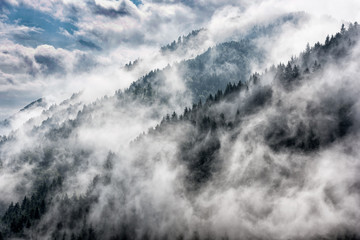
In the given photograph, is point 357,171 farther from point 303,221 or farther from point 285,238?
point 285,238

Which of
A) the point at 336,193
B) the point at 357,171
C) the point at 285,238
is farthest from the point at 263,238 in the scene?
the point at 357,171

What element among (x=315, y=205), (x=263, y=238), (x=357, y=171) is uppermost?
(x=357, y=171)

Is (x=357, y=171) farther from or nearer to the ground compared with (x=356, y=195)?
farther from the ground

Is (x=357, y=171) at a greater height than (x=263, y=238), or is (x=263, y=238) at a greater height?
(x=357, y=171)

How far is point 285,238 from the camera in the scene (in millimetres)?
194750

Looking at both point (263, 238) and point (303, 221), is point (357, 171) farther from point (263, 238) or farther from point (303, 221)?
point (263, 238)

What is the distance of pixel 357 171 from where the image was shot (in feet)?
643

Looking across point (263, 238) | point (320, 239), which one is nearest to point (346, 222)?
point (320, 239)

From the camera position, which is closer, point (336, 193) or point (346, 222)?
point (346, 222)

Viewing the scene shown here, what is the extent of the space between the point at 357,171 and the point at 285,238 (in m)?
66.6

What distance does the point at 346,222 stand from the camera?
576ft

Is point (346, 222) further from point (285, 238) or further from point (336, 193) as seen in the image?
point (285, 238)

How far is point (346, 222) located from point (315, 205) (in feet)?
80.4

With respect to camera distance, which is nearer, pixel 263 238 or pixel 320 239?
pixel 320 239
